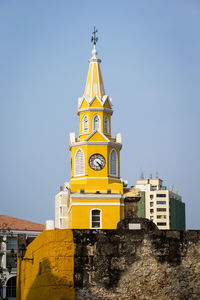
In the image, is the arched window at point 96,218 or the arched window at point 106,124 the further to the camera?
the arched window at point 106,124

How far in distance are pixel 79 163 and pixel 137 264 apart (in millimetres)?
29044

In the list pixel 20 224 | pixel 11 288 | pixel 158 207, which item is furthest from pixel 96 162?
pixel 158 207

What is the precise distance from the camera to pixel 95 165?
50.5 m

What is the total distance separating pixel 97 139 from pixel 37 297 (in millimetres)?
28796

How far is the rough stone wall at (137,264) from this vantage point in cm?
2164

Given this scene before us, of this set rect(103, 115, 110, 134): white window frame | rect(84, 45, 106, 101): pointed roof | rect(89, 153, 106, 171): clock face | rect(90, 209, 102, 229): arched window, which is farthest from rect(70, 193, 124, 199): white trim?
rect(84, 45, 106, 101): pointed roof

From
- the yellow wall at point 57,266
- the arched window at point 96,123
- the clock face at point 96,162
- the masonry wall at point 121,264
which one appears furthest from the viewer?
the arched window at point 96,123

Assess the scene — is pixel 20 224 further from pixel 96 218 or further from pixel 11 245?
pixel 96 218

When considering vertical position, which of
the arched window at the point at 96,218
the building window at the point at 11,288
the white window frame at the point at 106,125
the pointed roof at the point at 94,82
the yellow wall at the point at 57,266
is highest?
the pointed roof at the point at 94,82

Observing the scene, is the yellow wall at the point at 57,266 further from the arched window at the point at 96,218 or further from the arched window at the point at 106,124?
the arched window at the point at 106,124

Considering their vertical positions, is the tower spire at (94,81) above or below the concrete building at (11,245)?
above

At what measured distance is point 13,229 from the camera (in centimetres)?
7094

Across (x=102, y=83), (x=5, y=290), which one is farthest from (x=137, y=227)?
(x=5, y=290)

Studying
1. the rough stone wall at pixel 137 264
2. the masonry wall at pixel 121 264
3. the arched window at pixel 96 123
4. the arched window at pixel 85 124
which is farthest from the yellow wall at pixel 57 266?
the arched window at pixel 85 124
